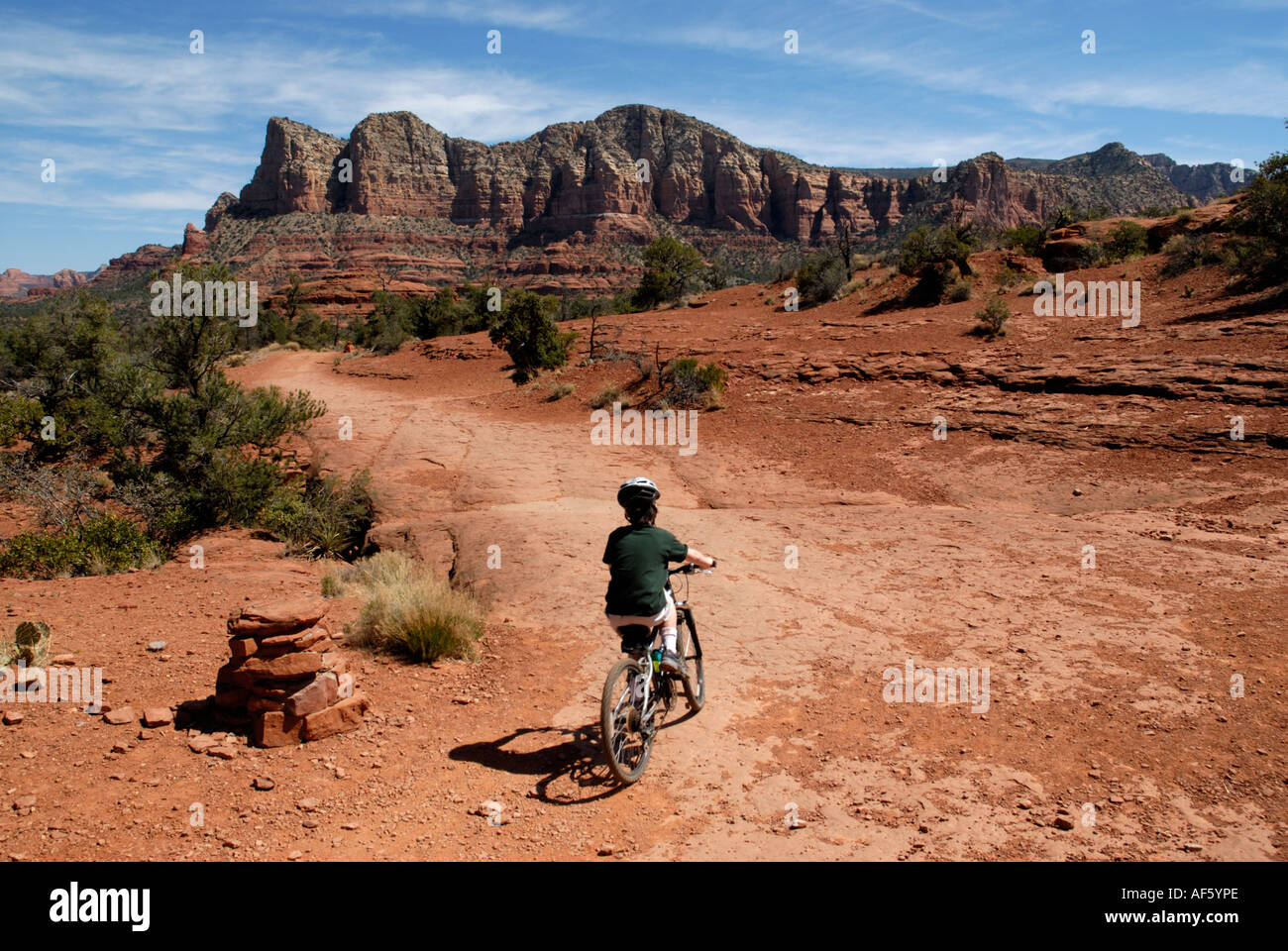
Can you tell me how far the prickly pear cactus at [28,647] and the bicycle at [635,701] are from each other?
160 inches

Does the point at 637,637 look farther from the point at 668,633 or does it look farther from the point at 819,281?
the point at 819,281

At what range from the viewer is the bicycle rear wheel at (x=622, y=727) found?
4004 mm

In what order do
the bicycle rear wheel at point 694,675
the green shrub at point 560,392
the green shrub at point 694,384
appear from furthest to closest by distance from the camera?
the green shrub at point 560,392, the green shrub at point 694,384, the bicycle rear wheel at point 694,675

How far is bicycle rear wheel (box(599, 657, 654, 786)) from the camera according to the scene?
4.00 metres

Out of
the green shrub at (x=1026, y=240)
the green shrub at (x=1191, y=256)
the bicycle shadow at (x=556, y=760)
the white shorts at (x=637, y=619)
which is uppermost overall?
the green shrub at (x=1026, y=240)

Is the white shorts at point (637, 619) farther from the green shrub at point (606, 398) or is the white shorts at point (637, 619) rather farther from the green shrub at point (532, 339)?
the green shrub at point (532, 339)

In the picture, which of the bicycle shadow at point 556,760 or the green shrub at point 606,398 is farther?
the green shrub at point 606,398

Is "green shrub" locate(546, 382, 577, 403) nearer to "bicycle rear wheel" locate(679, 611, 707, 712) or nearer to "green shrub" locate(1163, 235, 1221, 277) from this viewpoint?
"bicycle rear wheel" locate(679, 611, 707, 712)

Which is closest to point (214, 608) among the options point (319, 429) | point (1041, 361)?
point (319, 429)

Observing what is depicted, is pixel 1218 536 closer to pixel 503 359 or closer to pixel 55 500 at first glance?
pixel 55 500

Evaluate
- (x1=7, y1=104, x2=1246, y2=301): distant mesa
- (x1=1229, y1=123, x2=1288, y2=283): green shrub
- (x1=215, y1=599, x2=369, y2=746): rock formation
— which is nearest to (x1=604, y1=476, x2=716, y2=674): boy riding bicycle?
(x1=215, y1=599, x2=369, y2=746): rock formation

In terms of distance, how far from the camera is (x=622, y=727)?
4.16m

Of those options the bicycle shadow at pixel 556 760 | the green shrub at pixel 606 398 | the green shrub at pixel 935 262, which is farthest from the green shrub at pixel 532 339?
the bicycle shadow at pixel 556 760

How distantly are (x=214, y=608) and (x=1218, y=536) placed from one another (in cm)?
1080
